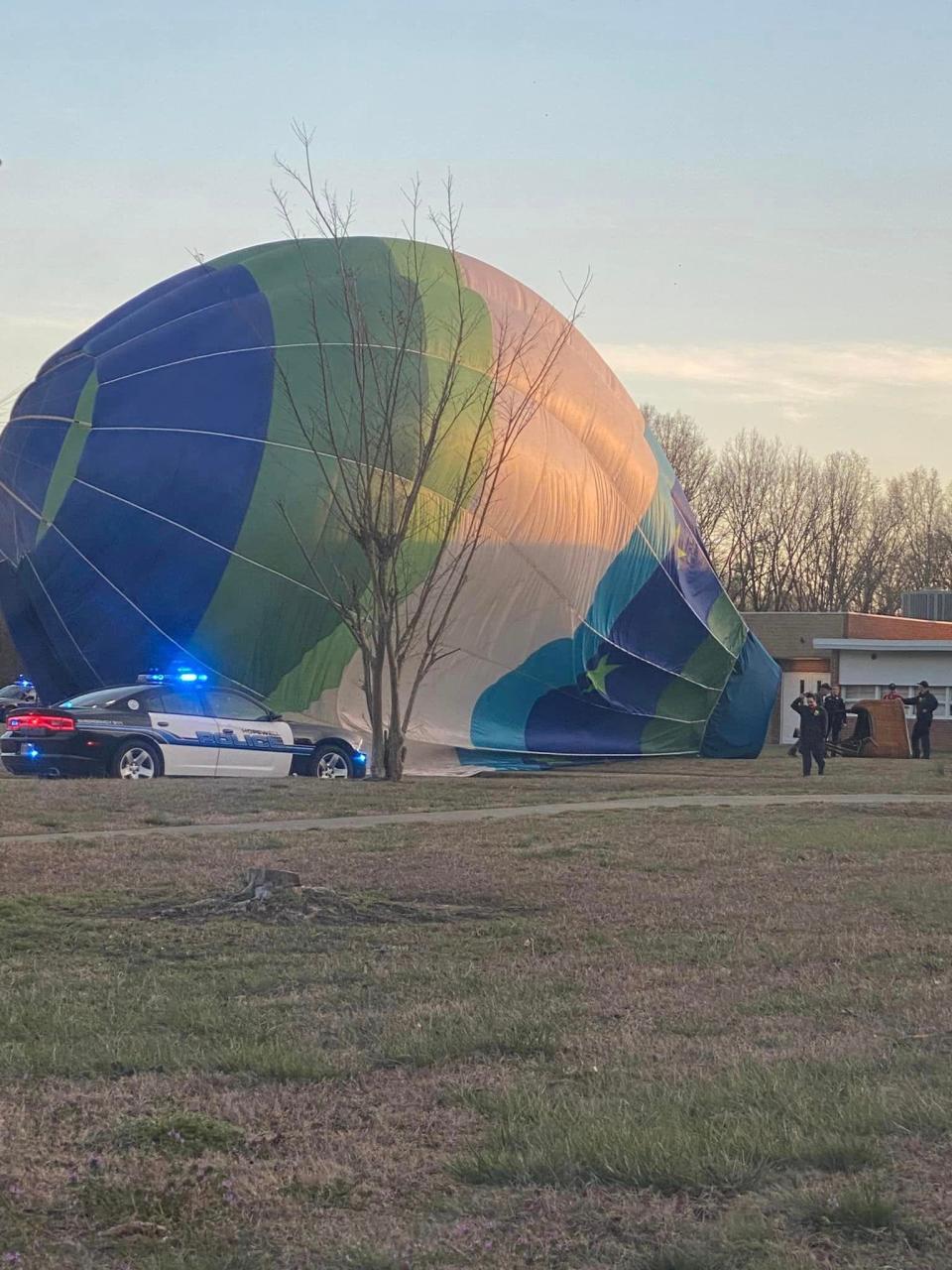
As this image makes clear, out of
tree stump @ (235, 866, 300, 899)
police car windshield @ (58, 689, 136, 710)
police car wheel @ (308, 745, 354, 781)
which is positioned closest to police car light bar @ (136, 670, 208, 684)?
police car windshield @ (58, 689, 136, 710)

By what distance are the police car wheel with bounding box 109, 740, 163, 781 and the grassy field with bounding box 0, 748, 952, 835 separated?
132 cm

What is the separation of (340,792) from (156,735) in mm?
3330

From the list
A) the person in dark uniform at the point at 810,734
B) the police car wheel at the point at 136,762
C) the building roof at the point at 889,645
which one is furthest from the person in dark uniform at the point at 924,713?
the police car wheel at the point at 136,762

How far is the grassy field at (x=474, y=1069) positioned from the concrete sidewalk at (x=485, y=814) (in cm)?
222

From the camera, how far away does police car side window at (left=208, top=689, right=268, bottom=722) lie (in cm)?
2065

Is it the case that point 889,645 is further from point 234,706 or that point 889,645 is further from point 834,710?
point 234,706

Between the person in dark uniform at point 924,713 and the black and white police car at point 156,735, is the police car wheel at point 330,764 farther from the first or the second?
the person in dark uniform at point 924,713

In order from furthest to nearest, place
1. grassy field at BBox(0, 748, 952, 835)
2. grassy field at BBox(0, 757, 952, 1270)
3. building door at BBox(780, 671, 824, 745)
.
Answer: building door at BBox(780, 671, 824, 745) → grassy field at BBox(0, 748, 952, 835) → grassy field at BBox(0, 757, 952, 1270)

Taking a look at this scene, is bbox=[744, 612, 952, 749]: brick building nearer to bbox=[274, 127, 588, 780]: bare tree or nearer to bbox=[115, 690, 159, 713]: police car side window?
bbox=[274, 127, 588, 780]: bare tree

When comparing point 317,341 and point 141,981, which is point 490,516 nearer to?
point 317,341

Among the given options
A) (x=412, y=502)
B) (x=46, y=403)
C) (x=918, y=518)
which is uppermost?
(x=918, y=518)

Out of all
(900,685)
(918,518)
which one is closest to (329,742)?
(900,685)

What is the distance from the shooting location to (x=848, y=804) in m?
18.1

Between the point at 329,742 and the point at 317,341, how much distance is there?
5.61m
